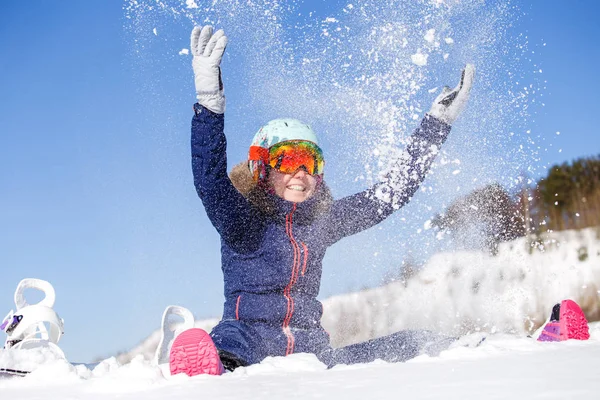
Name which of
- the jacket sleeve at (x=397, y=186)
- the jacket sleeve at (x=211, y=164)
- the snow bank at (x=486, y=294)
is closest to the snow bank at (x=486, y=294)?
the snow bank at (x=486, y=294)

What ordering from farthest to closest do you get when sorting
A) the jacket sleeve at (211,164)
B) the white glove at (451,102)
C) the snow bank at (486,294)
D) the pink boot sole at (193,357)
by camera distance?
1. the snow bank at (486,294)
2. the white glove at (451,102)
3. the jacket sleeve at (211,164)
4. the pink boot sole at (193,357)

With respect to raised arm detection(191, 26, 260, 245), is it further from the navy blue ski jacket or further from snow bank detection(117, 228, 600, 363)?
snow bank detection(117, 228, 600, 363)

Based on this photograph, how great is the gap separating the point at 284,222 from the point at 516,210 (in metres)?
→ 15.1

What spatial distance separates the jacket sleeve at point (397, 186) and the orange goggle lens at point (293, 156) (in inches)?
17.0

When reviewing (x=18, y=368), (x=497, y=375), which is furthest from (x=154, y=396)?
(x=18, y=368)

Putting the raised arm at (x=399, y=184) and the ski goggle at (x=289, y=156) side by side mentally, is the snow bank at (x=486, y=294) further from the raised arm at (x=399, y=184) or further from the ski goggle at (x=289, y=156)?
the ski goggle at (x=289, y=156)

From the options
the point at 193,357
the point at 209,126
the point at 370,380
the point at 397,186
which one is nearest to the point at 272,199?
the point at 209,126

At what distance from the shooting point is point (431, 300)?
Answer: 13867mm

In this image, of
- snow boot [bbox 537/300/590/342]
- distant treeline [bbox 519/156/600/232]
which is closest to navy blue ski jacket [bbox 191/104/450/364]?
snow boot [bbox 537/300/590/342]

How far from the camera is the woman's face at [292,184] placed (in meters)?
4.56

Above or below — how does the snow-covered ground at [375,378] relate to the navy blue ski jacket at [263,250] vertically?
below

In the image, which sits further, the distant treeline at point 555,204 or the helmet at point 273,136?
the distant treeline at point 555,204

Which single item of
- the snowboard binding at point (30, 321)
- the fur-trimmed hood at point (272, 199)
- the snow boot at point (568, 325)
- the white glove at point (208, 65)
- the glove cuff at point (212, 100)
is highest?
the white glove at point (208, 65)

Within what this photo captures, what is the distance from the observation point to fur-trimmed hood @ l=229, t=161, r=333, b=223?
4.41 meters
